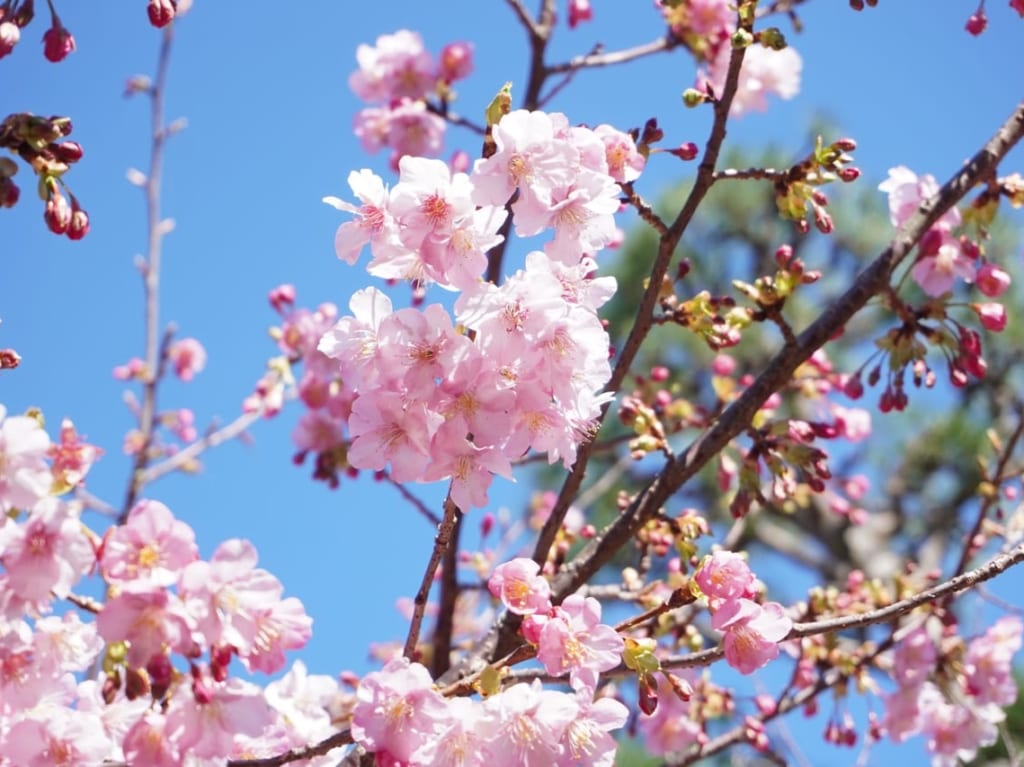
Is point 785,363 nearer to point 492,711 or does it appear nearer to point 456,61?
point 492,711

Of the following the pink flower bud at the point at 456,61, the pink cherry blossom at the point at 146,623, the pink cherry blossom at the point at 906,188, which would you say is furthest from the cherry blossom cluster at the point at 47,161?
the pink flower bud at the point at 456,61

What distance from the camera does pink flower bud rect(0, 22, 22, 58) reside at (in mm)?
1083

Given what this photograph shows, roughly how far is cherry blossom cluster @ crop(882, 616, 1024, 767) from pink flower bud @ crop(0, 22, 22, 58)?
77.0 inches

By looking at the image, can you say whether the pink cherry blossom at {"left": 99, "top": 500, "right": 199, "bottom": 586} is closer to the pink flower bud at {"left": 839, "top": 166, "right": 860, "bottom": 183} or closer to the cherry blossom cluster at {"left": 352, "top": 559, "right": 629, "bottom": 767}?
the cherry blossom cluster at {"left": 352, "top": 559, "right": 629, "bottom": 767}

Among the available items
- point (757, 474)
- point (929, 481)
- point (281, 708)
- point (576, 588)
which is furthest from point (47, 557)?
point (929, 481)

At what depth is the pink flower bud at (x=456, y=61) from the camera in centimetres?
255

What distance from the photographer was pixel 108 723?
1218 mm

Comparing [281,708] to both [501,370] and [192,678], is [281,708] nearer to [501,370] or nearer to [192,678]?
[192,678]

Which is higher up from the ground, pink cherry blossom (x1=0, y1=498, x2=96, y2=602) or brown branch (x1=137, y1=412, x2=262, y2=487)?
brown branch (x1=137, y1=412, x2=262, y2=487)

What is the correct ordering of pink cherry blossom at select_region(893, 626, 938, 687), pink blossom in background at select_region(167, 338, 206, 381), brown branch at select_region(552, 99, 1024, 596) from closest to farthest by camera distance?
brown branch at select_region(552, 99, 1024, 596) < pink cherry blossom at select_region(893, 626, 938, 687) < pink blossom in background at select_region(167, 338, 206, 381)

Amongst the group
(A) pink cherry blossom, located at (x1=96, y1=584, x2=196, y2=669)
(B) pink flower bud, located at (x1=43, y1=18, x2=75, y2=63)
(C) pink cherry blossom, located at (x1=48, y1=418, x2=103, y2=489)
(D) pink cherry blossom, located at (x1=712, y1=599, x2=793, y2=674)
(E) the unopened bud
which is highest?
(E) the unopened bud

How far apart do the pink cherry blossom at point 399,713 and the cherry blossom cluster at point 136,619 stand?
0.09 m

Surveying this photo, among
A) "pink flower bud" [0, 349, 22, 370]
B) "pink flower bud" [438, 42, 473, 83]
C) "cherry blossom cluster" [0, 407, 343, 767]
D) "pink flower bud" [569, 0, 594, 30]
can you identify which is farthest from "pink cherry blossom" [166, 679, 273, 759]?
"pink flower bud" [569, 0, 594, 30]

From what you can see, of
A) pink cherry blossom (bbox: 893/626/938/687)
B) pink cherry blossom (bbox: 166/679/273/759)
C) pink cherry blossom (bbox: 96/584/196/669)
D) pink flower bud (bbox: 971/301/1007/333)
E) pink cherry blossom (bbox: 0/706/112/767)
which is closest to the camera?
pink cherry blossom (bbox: 96/584/196/669)
